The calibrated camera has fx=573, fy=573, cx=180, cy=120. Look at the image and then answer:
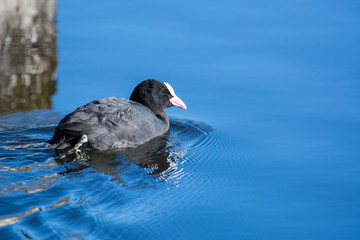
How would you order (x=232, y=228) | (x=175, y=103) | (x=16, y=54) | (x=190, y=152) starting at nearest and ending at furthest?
(x=232, y=228) < (x=190, y=152) < (x=175, y=103) < (x=16, y=54)

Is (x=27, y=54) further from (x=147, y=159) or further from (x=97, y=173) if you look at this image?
(x=97, y=173)

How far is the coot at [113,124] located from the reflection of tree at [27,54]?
1296 mm

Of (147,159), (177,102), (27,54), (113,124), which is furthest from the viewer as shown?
(27,54)

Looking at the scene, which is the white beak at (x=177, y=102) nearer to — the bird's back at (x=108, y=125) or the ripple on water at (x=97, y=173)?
the ripple on water at (x=97, y=173)

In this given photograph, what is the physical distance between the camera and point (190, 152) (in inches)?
251

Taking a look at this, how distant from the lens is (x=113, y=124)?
6219 mm

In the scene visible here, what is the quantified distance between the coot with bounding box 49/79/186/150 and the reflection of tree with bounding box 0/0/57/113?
1.30m

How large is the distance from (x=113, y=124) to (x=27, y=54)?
3102 millimetres

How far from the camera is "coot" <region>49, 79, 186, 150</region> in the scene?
599 centimetres

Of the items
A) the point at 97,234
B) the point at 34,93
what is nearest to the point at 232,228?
the point at 97,234

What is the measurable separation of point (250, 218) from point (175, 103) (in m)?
2.76

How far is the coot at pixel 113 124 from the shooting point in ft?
19.6

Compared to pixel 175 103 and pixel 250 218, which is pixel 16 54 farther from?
pixel 250 218

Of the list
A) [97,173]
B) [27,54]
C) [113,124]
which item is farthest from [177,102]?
[27,54]
